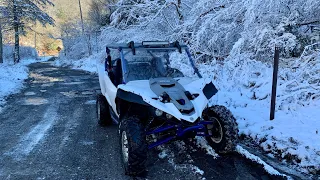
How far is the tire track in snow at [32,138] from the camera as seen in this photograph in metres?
4.91

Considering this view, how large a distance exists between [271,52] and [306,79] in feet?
4.23

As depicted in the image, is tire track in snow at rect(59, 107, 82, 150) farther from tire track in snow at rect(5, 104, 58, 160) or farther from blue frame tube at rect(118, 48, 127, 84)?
blue frame tube at rect(118, 48, 127, 84)

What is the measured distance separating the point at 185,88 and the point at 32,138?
10.8 ft

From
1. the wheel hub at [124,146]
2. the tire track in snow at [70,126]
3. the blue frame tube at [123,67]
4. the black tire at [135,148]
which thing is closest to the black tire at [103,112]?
the tire track in snow at [70,126]

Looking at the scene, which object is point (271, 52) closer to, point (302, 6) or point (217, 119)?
point (302, 6)

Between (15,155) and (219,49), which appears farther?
(219,49)

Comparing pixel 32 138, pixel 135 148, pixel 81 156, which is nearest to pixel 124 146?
pixel 135 148

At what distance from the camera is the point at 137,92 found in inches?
165

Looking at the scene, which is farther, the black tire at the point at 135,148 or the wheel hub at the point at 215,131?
the wheel hub at the point at 215,131

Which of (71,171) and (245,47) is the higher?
(245,47)

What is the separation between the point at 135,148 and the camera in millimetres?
3762

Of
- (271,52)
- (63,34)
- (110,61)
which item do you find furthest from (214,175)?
(63,34)

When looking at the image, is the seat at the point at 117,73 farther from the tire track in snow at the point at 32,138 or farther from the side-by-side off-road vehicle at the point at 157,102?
the tire track in snow at the point at 32,138

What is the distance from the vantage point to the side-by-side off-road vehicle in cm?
393
